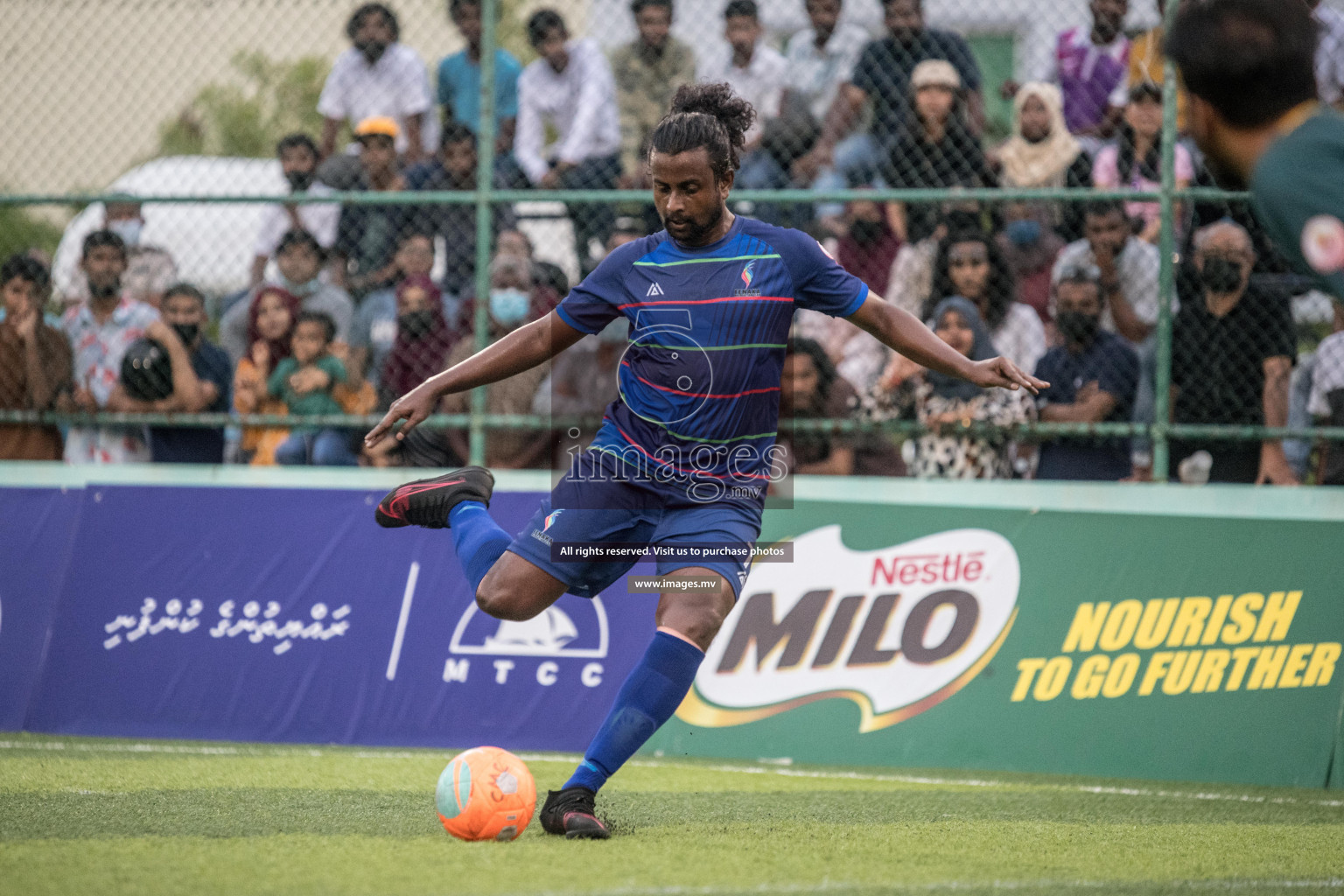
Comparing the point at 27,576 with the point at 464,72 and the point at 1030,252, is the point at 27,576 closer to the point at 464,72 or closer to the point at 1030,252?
the point at 464,72

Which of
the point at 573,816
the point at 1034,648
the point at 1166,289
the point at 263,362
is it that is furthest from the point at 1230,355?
the point at 263,362

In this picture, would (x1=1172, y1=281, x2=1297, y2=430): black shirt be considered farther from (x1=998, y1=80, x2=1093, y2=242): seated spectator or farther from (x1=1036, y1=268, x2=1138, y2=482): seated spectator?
(x1=998, y1=80, x2=1093, y2=242): seated spectator

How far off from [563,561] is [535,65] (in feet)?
16.4

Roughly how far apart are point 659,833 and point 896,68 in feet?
17.3

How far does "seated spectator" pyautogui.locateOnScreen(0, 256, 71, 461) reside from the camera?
830 cm

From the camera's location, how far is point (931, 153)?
8023 millimetres

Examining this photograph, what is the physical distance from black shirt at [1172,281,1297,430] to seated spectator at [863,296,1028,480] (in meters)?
0.80

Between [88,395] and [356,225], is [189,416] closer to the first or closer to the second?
[88,395]

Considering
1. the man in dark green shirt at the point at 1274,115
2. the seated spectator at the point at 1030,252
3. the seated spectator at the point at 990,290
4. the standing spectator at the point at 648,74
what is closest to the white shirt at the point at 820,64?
the standing spectator at the point at 648,74

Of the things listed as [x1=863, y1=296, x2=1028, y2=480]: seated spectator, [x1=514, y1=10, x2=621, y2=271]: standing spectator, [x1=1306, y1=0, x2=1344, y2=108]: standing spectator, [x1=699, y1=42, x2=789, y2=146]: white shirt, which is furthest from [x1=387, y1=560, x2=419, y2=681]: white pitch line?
[x1=1306, y1=0, x2=1344, y2=108]: standing spectator

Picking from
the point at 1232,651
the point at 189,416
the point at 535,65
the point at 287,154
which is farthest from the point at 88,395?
the point at 1232,651

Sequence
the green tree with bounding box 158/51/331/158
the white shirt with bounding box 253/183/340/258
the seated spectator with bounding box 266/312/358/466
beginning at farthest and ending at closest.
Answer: the green tree with bounding box 158/51/331/158 → the white shirt with bounding box 253/183/340/258 → the seated spectator with bounding box 266/312/358/466

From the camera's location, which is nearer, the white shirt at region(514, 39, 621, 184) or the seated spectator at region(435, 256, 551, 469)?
the seated spectator at region(435, 256, 551, 469)

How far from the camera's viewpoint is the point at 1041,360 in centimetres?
751
